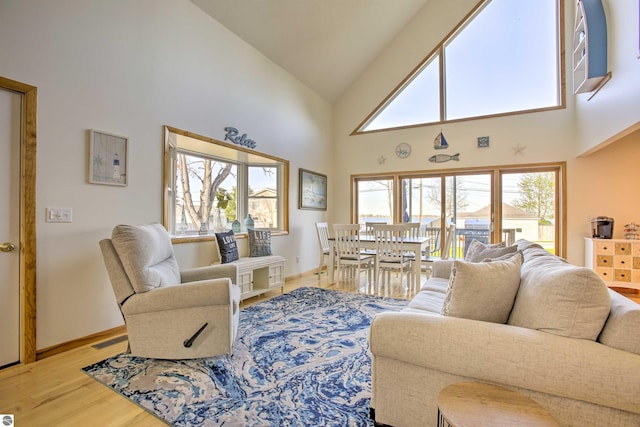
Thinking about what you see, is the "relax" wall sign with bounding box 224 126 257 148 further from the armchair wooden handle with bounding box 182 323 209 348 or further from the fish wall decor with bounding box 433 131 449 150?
the fish wall decor with bounding box 433 131 449 150

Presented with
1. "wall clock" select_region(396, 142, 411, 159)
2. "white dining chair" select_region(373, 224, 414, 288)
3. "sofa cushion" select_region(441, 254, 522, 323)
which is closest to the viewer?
"sofa cushion" select_region(441, 254, 522, 323)

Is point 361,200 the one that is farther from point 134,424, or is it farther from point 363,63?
point 134,424

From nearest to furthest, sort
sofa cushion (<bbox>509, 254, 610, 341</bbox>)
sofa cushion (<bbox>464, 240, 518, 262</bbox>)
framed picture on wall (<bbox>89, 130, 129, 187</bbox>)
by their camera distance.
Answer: sofa cushion (<bbox>509, 254, 610, 341</bbox>), sofa cushion (<bbox>464, 240, 518, 262</bbox>), framed picture on wall (<bbox>89, 130, 129, 187</bbox>)

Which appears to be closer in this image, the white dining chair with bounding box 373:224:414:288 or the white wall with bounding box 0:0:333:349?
the white wall with bounding box 0:0:333:349

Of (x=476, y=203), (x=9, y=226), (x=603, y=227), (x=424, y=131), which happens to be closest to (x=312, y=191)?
(x=424, y=131)

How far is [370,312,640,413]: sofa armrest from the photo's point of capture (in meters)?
1.04

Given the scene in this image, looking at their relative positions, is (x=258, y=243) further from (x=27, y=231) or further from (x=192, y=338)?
(x=27, y=231)

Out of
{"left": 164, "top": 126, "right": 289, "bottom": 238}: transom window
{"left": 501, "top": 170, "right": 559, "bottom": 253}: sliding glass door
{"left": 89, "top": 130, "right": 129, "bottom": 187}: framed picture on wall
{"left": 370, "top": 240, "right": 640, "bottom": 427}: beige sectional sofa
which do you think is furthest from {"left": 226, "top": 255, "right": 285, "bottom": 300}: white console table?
{"left": 501, "top": 170, "right": 559, "bottom": 253}: sliding glass door

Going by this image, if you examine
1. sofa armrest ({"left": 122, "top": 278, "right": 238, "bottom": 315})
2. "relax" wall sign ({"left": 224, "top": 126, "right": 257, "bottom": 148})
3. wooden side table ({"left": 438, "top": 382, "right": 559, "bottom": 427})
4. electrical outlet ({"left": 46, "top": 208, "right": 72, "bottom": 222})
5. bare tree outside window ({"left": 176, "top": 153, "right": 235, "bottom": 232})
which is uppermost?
"relax" wall sign ({"left": 224, "top": 126, "right": 257, "bottom": 148})

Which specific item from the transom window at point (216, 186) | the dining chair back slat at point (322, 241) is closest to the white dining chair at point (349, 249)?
the dining chair back slat at point (322, 241)

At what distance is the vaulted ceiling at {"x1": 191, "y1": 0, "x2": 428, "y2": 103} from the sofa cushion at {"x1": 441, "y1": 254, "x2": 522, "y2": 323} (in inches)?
155

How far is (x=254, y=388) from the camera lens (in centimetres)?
181

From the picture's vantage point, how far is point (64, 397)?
173 centimetres

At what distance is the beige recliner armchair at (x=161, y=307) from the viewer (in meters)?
2.04
